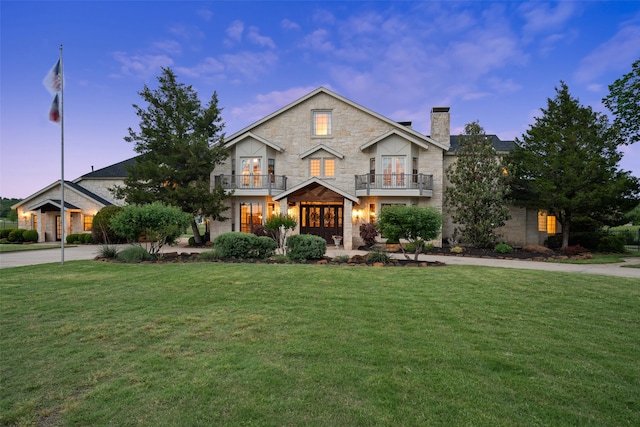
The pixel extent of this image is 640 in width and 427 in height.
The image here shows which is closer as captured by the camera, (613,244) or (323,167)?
(613,244)

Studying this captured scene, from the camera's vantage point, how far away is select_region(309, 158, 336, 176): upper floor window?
21562 mm

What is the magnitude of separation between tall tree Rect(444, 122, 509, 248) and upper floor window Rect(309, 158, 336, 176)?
770 centimetres

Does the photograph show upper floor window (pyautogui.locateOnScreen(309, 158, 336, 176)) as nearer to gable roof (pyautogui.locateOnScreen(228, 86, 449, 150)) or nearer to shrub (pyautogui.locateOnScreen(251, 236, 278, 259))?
A: gable roof (pyautogui.locateOnScreen(228, 86, 449, 150))

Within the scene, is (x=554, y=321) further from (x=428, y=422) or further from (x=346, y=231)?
(x=346, y=231)

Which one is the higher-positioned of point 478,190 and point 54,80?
point 54,80

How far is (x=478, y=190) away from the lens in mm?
17734

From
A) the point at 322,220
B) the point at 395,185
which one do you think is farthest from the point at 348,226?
the point at 395,185

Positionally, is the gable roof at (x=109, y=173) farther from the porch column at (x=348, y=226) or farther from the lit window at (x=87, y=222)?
the porch column at (x=348, y=226)

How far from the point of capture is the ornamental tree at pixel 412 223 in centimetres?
1315

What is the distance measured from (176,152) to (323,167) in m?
9.87

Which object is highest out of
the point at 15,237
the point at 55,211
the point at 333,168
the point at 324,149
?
the point at 324,149

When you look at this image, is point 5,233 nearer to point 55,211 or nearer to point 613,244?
point 55,211

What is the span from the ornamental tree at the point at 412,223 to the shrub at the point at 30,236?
2607 centimetres

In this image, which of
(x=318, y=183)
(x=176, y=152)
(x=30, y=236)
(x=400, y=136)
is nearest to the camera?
(x=318, y=183)
